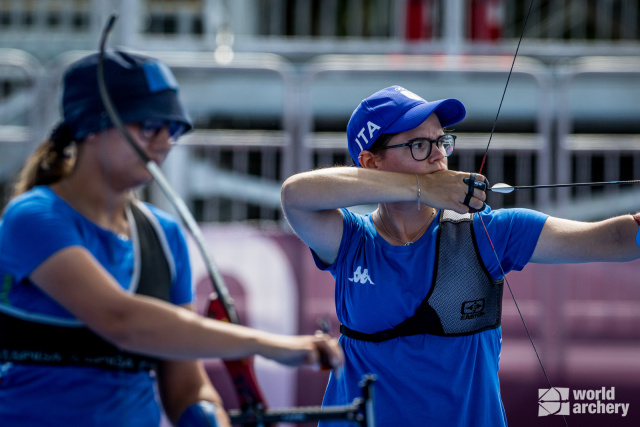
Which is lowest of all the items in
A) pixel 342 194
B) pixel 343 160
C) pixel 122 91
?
pixel 343 160

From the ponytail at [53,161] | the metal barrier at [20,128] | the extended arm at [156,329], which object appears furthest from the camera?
the metal barrier at [20,128]

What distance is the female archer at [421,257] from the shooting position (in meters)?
1.92

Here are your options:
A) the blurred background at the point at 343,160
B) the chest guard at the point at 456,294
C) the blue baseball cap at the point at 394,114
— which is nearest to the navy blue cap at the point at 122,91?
the blue baseball cap at the point at 394,114

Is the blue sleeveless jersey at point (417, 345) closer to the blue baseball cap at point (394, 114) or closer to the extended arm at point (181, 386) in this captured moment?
the blue baseball cap at point (394, 114)

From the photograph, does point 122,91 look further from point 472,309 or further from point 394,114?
point 472,309

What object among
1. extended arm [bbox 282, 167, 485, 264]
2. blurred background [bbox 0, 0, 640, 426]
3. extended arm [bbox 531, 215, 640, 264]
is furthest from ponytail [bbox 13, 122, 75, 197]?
blurred background [bbox 0, 0, 640, 426]

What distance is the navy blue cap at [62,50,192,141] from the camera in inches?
59.3

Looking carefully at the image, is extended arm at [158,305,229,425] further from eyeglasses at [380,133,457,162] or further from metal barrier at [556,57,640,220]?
metal barrier at [556,57,640,220]

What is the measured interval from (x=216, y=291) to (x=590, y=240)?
0.97 metres

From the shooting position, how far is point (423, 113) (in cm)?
196

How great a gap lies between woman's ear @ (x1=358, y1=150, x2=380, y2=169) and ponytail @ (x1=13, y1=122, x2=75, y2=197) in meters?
0.78

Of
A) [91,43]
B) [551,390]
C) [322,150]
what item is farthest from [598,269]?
[91,43]

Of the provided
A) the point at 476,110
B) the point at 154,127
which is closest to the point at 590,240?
the point at 154,127

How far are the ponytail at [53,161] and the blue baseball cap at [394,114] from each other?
76 centimetres
